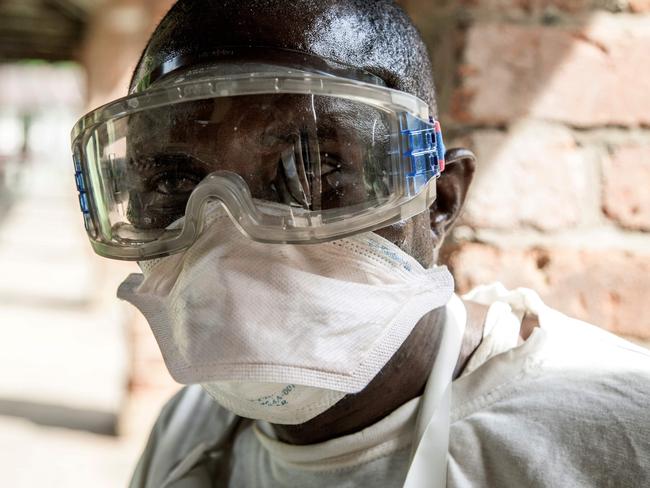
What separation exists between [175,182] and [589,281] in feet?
2.72

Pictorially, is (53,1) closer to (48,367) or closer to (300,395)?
(48,367)

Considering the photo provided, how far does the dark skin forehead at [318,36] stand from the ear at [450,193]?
0.06 meters

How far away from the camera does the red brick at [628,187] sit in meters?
1.41

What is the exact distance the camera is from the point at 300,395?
1057mm

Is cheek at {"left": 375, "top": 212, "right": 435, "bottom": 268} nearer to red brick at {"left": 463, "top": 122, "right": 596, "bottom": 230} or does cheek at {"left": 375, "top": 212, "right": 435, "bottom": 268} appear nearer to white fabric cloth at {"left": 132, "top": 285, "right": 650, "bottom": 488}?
white fabric cloth at {"left": 132, "top": 285, "right": 650, "bottom": 488}

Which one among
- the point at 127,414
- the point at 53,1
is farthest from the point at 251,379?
the point at 53,1

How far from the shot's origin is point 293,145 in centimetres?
105

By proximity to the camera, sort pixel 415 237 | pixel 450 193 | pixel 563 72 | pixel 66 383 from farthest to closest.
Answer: pixel 66 383 < pixel 563 72 < pixel 450 193 < pixel 415 237

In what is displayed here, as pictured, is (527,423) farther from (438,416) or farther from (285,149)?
(285,149)

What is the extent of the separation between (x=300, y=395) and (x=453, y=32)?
83 centimetres

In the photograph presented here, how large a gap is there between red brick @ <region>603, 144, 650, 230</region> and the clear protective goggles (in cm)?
48

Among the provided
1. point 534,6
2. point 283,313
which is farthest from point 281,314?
point 534,6

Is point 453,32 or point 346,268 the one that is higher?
point 453,32

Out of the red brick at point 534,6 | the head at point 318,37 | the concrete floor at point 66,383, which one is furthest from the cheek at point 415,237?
the concrete floor at point 66,383
